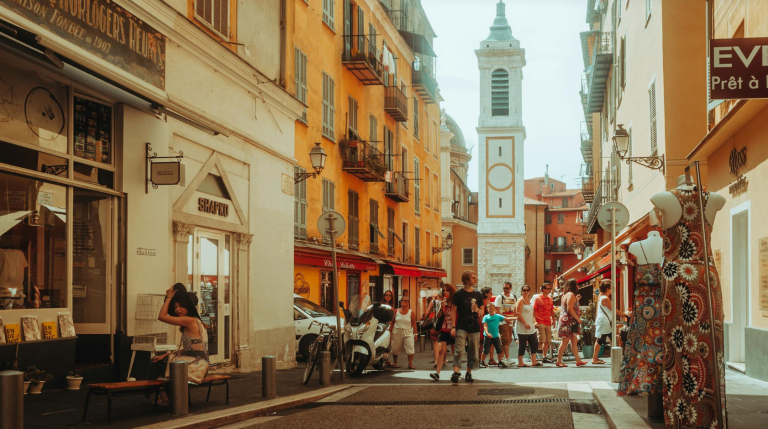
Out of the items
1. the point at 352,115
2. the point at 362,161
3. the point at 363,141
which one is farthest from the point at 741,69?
the point at 352,115

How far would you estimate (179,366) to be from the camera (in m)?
9.39

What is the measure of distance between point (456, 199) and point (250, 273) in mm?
57606

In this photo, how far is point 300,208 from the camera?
23.3 metres

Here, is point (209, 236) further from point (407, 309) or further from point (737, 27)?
point (737, 27)

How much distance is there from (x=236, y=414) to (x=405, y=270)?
24.2m

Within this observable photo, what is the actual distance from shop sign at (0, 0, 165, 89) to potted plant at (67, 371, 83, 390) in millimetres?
3845

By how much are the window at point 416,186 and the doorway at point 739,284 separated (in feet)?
81.5

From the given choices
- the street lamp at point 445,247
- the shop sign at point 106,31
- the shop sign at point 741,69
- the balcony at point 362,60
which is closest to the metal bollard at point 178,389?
the shop sign at point 106,31

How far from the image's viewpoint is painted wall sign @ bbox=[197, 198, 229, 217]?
14.4 metres

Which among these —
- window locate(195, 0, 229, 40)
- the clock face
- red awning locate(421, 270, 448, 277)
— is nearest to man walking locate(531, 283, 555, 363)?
window locate(195, 0, 229, 40)

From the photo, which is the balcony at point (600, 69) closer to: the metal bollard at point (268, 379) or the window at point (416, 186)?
the window at point (416, 186)

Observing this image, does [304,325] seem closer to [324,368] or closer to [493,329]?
[493,329]

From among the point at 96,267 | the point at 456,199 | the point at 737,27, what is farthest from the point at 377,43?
the point at 456,199

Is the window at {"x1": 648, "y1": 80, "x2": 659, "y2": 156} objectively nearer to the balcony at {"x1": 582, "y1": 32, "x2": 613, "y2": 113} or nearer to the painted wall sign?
the balcony at {"x1": 582, "y1": 32, "x2": 613, "y2": 113}
